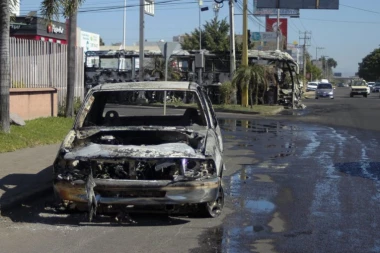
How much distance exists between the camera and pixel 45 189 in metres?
9.23

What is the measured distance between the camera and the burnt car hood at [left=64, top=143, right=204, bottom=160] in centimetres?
712

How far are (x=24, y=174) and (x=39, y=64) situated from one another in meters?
9.13

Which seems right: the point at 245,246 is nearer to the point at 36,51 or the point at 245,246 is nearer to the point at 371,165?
the point at 371,165

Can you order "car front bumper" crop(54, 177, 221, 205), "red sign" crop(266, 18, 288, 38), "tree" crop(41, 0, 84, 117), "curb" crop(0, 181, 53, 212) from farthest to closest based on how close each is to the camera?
"red sign" crop(266, 18, 288, 38)
"tree" crop(41, 0, 84, 117)
"curb" crop(0, 181, 53, 212)
"car front bumper" crop(54, 177, 221, 205)

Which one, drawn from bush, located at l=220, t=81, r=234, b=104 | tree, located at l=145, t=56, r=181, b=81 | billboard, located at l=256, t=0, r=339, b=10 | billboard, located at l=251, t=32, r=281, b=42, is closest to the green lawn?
bush, located at l=220, t=81, r=234, b=104

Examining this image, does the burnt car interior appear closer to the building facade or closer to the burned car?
the burned car

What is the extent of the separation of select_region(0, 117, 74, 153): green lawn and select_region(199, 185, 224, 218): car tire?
6225 mm

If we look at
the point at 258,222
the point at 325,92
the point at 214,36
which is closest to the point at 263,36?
the point at 214,36

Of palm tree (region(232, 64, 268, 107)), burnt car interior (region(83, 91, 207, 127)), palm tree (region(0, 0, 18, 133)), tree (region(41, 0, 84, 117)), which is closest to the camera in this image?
burnt car interior (region(83, 91, 207, 127))

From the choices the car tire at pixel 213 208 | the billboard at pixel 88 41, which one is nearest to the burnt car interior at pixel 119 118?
the car tire at pixel 213 208

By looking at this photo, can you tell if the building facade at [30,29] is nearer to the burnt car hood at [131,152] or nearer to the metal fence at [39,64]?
the metal fence at [39,64]

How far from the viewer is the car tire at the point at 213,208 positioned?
7516 mm

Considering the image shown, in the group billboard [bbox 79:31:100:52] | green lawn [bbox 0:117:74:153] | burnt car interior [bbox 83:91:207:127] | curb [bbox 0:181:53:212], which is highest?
billboard [bbox 79:31:100:52]

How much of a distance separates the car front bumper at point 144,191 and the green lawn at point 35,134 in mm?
5919
